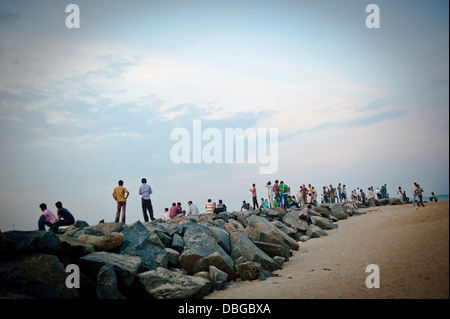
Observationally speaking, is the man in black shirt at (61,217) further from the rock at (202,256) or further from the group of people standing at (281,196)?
the group of people standing at (281,196)

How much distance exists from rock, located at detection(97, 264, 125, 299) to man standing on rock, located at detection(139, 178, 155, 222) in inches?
375

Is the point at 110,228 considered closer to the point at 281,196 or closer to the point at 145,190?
the point at 145,190

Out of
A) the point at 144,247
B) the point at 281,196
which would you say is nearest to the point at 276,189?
the point at 281,196

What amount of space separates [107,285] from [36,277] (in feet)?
5.04

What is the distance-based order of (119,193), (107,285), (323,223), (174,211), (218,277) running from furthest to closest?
(174,211) < (323,223) < (119,193) < (218,277) < (107,285)

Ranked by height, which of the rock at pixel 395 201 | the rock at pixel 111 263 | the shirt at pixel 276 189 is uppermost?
the shirt at pixel 276 189

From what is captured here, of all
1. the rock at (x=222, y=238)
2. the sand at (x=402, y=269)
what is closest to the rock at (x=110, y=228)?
the rock at (x=222, y=238)

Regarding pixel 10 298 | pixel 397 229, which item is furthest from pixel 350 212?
pixel 10 298

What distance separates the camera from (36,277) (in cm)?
573

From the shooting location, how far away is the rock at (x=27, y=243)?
5688 mm

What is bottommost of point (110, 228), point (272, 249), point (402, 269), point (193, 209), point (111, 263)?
point (272, 249)
